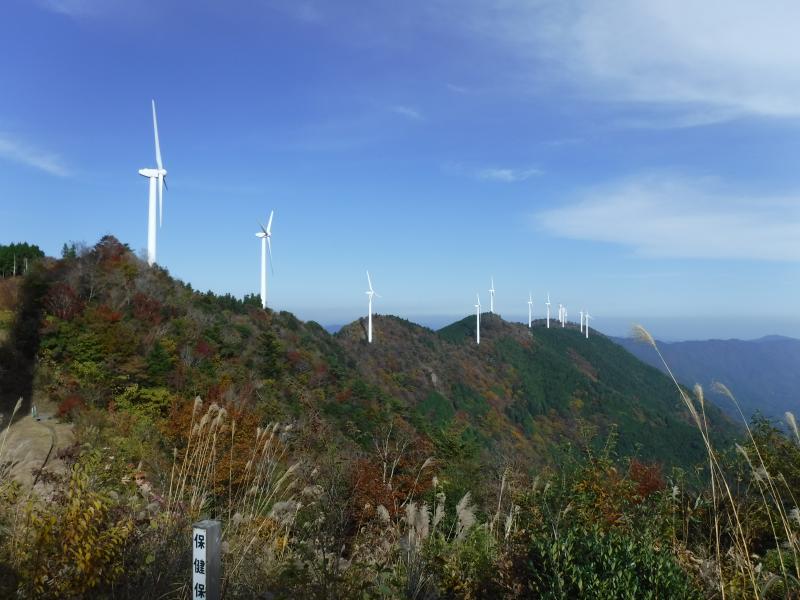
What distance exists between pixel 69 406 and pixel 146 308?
776 centimetres

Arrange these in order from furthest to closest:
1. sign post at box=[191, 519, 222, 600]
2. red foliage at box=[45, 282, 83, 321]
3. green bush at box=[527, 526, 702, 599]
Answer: red foliage at box=[45, 282, 83, 321] < green bush at box=[527, 526, 702, 599] < sign post at box=[191, 519, 222, 600]

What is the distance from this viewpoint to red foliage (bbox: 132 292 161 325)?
22.2 meters

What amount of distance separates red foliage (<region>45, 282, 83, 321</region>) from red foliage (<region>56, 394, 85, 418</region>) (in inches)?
183

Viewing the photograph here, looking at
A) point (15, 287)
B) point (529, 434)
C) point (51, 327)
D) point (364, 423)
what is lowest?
point (529, 434)

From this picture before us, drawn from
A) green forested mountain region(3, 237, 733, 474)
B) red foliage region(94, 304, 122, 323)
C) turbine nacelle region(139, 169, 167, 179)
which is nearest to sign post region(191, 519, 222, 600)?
green forested mountain region(3, 237, 733, 474)

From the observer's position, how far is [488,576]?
→ 4578 millimetres

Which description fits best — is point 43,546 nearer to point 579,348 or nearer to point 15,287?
point 15,287

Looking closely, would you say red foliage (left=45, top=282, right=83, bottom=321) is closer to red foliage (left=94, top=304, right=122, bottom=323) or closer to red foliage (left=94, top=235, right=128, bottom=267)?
red foliage (left=94, top=304, right=122, bottom=323)

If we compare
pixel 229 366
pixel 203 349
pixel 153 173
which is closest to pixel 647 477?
pixel 203 349

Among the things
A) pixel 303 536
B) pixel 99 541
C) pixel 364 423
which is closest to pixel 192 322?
pixel 364 423

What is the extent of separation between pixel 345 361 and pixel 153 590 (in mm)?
41975

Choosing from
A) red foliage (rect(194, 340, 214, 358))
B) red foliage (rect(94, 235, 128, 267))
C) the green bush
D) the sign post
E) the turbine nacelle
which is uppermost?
the turbine nacelle

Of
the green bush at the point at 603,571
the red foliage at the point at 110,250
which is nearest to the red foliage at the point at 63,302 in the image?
the red foliage at the point at 110,250

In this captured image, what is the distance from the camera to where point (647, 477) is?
9.53m
